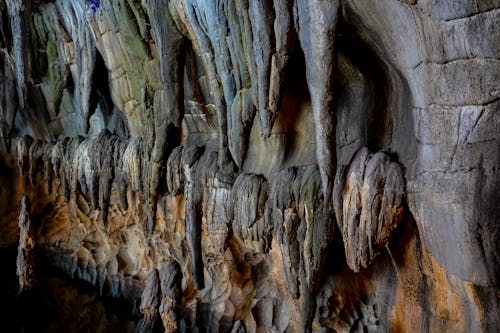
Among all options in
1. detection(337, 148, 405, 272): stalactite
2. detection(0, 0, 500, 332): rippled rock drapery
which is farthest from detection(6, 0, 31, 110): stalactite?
detection(337, 148, 405, 272): stalactite

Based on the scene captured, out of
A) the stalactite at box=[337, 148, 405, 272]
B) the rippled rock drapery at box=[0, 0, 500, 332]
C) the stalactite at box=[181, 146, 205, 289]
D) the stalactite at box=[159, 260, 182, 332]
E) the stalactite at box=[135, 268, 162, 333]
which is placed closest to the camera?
the rippled rock drapery at box=[0, 0, 500, 332]

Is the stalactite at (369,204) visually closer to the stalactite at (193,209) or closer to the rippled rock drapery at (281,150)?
the rippled rock drapery at (281,150)

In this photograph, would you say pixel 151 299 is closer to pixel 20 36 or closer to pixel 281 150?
pixel 281 150

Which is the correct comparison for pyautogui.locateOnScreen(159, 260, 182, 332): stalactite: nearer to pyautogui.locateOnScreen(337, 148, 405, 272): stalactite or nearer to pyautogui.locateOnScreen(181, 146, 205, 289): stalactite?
pyautogui.locateOnScreen(181, 146, 205, 289): stalactite

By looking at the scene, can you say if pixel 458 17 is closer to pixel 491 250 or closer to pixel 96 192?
pixel 491 250

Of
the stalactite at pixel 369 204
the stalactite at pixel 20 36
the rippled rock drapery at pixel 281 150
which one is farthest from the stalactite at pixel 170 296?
the stalactite at pixel 20 36

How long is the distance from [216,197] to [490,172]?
2.30 m

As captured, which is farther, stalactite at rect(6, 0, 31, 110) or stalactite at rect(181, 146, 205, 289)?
stalactite at rect(6, 0, 31, 110)

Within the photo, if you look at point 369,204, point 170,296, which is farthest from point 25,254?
point 369,204

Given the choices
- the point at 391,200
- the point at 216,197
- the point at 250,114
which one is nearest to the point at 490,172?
the point at 391,200

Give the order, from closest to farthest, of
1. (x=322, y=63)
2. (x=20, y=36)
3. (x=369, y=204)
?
(x=322, y=63) → (x=369, y=204) → (x=20, y=36)

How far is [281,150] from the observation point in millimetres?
3617

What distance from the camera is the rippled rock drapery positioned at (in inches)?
94.6

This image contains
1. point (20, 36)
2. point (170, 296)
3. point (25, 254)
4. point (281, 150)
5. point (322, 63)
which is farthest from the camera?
point (25, 254)
